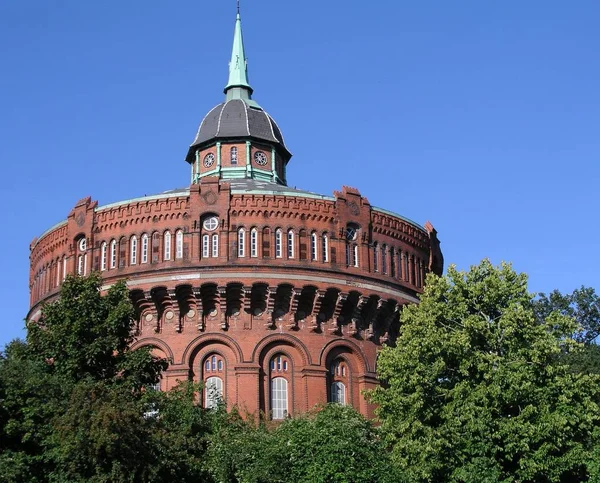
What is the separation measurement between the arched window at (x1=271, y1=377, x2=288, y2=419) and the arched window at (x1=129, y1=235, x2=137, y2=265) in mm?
8765

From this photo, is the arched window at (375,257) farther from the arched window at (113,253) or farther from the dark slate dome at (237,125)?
the arched window at (113,253)

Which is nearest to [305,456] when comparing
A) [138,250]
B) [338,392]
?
[338,392]

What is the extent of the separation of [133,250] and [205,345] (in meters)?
5.79

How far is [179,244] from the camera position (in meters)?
49.7

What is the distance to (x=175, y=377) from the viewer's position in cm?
4869

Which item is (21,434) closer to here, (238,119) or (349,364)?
(349,364)

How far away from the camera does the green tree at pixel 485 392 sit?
3541cm

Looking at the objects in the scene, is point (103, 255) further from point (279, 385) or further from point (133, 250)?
point (279, 385)

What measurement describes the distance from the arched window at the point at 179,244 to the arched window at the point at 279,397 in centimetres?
736

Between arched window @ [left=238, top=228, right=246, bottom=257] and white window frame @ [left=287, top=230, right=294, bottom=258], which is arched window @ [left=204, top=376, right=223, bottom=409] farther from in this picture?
white window frame @ [left=287, top=230, right=294, bottom=258]

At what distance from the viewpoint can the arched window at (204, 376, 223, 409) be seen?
45875mm

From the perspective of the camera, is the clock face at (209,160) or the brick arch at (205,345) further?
the clock face at (209,160)

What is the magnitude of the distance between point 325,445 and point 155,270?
675 inches

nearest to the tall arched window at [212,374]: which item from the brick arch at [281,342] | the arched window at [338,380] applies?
the brick arch at [281,342]
